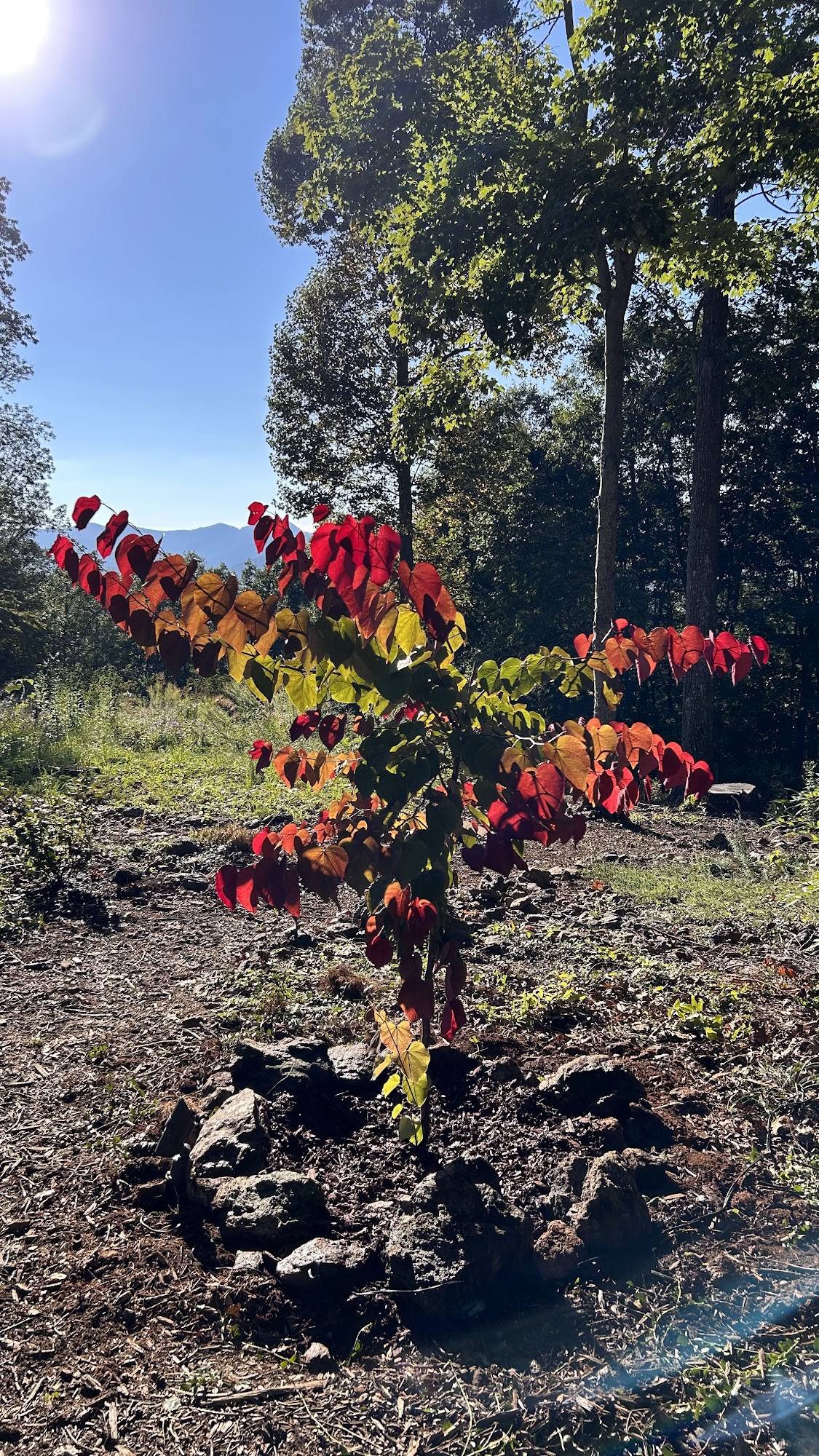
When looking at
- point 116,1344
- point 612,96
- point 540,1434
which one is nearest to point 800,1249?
point 540,1434

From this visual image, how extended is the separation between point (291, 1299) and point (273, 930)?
2634mm

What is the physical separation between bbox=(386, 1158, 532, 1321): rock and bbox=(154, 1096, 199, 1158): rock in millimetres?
699

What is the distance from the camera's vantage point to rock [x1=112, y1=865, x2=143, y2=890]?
500 cm

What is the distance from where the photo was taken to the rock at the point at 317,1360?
164 centimetres

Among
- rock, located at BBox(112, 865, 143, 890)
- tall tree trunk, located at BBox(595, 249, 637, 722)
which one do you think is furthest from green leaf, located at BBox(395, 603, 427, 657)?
tall tree trunk, located at BBox(595, 249, 637, 722)

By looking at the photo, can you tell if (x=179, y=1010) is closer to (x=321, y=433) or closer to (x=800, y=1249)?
(x=800, y=1249)

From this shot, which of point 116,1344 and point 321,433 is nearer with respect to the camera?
point 116,1344

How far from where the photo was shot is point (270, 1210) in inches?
77.0

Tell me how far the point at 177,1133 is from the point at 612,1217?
1.21m

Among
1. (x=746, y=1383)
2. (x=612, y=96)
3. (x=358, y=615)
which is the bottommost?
(x=746, y=1383)

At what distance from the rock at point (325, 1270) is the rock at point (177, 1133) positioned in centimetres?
56

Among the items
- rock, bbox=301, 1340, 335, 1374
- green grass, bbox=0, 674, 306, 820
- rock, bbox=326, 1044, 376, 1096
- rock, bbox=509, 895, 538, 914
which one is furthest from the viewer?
green grass, bbox=0, 674, 306, 820

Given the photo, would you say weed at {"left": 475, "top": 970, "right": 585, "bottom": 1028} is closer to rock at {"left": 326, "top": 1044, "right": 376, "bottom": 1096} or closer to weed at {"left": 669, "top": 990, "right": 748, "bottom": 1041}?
weed at {"left": 669, "top": 990, "right": 748, "bottom": 1041}

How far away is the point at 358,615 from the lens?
5.75ft
